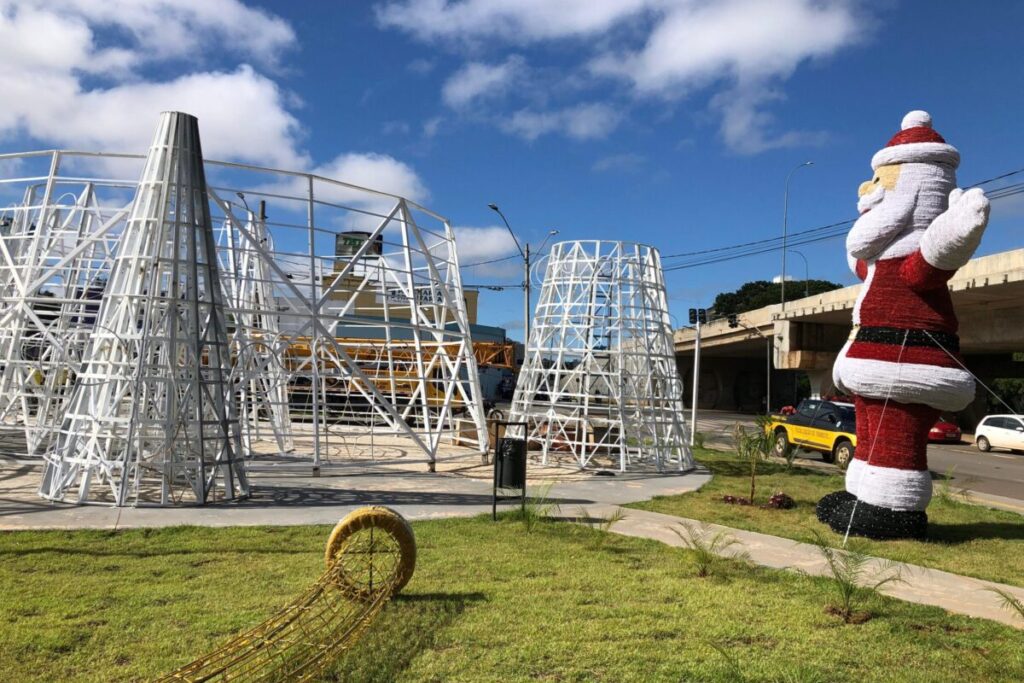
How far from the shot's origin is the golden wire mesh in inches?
183

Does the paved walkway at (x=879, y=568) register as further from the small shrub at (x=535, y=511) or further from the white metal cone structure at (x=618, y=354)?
the white metal cone structure at (x=618, y=354)

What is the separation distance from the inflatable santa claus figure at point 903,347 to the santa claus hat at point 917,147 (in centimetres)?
1

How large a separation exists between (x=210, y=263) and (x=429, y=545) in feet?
18.2

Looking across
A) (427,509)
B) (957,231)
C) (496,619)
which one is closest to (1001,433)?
(957,231)

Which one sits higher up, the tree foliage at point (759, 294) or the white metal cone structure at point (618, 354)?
the tree foliage at point (759, 294)

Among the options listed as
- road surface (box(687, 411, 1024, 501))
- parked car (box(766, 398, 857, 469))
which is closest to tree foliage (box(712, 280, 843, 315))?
road surface (box(687, 411, 1024, 501))

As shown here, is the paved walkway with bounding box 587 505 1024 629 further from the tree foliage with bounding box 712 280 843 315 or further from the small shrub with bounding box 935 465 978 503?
the tree foliage with bounding box 712 280 843 315

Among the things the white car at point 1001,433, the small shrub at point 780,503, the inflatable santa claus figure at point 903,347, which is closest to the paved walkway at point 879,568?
the inflatable santa claus figure at point 903,347

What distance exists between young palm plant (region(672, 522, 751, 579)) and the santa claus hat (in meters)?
5.72

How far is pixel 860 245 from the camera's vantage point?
1051 cm

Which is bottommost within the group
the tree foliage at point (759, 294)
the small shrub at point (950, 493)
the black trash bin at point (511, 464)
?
the small shrub at point (950, 493)

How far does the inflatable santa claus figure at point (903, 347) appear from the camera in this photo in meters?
9.78

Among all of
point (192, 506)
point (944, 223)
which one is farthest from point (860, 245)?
point (192, 506)

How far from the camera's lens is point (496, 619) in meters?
6.13
